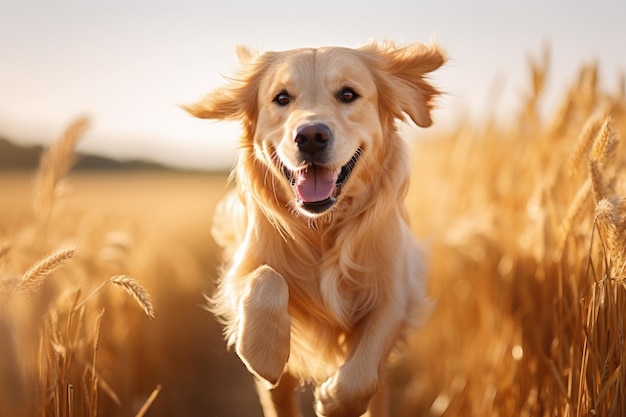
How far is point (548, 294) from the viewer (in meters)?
3.58

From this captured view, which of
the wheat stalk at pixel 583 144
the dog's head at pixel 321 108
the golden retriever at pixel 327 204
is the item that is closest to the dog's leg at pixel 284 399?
the golden retriever at pixel 327 204

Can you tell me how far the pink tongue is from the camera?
2891 millimetres

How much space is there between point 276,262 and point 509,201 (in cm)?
209

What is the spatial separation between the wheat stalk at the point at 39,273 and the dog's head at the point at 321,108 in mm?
1041

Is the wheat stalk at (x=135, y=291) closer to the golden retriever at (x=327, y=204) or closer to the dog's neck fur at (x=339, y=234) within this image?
the golden retriever at (x=327, y=204)

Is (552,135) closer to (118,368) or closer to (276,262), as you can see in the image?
(276,262)

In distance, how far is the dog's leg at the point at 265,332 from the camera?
102 inches

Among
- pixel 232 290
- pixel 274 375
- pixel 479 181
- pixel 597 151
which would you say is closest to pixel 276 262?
pixel 232 290

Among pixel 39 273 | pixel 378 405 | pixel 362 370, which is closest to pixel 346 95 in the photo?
pixel 362 370

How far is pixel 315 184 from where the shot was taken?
290 centimetres

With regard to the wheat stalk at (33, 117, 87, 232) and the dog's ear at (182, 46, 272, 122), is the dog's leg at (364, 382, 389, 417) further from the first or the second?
the wheat stalk at (33, 117, 87, 232)

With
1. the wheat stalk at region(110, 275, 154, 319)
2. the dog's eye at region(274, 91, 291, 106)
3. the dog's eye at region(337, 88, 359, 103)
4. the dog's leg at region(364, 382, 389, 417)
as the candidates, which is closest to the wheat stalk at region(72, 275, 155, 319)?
the wheat stalk at region(110, 275, 154, 319)

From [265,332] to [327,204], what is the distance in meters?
0.62

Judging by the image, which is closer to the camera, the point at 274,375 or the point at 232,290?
the point at 274,375
